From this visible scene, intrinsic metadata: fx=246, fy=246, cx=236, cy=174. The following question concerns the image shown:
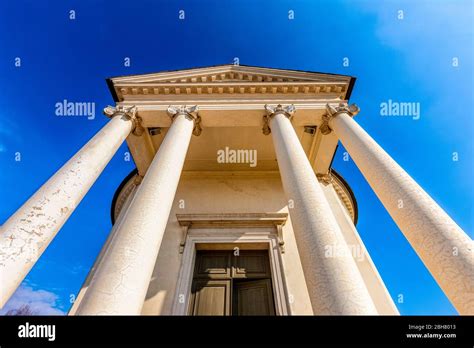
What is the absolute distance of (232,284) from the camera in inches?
469

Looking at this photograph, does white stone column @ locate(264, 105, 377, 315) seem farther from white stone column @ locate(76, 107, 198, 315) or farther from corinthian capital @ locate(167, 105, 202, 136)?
corinthian capital @ locate(167, 105, 202, 136)

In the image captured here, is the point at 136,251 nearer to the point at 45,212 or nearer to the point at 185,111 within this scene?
the point at 45,212

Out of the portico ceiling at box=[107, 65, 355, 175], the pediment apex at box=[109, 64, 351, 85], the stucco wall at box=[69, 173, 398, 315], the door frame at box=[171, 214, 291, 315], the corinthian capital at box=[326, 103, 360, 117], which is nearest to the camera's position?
the stucco wall at box=[69, 173, 398, 315]

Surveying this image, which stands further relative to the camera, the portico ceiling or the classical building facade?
the portico ceiling

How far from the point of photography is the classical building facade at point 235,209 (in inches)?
220

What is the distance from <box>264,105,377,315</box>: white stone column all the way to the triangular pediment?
5958mm

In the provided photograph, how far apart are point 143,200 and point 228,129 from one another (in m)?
9.31

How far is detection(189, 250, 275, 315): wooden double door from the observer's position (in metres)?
11.0

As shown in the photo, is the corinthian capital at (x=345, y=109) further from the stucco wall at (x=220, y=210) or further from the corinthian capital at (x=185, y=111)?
the corinthian capital at (x=185, y=111)

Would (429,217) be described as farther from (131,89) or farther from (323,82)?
(131,89)

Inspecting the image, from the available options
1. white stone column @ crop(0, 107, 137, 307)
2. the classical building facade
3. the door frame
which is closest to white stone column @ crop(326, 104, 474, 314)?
the classical building facade

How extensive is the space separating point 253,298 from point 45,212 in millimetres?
8967

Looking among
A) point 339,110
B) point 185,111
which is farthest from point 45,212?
point 339,110

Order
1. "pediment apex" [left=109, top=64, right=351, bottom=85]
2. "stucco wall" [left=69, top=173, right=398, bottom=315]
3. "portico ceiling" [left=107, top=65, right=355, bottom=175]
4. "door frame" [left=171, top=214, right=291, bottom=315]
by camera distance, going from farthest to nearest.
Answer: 1. "pediment apex" [left=109, top=64, right=351, bottom=85]
2. "portico ceiling" [left=107, top=65, right=355, bottom=175]
3. "door frame" [left=171, top=214, right=291, bottom=315]
4. "stucco wall" [left=69, top=173, right=398, bottom=315]
